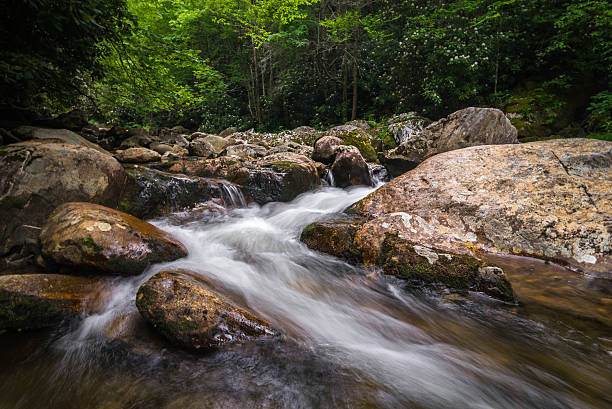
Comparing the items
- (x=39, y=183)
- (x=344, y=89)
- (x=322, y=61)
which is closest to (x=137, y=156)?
(x=39, y=183)

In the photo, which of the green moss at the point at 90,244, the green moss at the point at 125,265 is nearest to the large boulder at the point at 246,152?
the green moss at the point at 125,265

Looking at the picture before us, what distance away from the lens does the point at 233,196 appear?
6.00m

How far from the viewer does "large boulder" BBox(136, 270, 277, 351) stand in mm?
1881

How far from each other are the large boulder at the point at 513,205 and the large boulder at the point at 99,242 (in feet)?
8.24

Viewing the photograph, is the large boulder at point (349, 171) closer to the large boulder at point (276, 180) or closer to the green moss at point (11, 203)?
the large boulder at point (276, 180)

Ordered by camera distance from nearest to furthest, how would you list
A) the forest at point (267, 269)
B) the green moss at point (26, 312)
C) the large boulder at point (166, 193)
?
1. the forest at point (267, 269)
2. the green moss at point (26, 312)
3. the large boulder at point (166, 193)

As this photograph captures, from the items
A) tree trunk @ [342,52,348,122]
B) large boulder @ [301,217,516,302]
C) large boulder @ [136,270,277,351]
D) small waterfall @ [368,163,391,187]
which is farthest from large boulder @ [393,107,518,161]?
large boulder @ [136,270,277,351]

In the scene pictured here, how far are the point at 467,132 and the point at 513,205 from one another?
516 cm

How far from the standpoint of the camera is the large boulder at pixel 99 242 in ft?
8.48

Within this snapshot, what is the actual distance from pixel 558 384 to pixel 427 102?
1324cm

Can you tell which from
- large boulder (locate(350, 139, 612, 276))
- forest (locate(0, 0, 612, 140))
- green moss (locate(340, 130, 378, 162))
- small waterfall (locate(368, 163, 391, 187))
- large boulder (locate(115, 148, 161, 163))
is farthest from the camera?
green moss (locate(340, 130, 378, 162))

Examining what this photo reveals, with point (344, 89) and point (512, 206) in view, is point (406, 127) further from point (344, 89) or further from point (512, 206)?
point (512, 206)

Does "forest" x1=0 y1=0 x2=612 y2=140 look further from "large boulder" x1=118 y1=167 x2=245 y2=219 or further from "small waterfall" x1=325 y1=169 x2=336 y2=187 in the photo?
"small waterfall" x1=325 y1=169 x2=336 y2=187

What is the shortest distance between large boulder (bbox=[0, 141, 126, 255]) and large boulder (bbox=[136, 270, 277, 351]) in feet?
7.62
